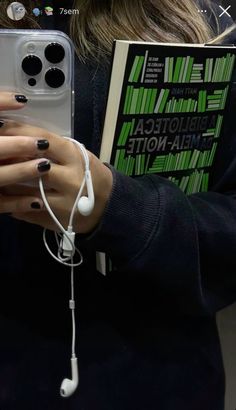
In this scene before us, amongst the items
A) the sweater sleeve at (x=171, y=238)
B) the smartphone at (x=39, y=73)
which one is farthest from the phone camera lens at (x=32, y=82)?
the sweater sleeve at (x=171, y=238)

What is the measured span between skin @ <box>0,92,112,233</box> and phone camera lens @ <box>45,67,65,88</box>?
0.13ft

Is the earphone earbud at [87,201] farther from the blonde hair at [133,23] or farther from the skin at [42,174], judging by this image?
the blonde hair at [133,23]

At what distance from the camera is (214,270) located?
0.48 m

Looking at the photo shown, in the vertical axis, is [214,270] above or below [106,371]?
above

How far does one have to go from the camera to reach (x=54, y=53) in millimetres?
382

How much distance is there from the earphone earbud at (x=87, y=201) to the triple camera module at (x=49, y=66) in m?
0.08

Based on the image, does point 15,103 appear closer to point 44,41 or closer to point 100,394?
point 44,41

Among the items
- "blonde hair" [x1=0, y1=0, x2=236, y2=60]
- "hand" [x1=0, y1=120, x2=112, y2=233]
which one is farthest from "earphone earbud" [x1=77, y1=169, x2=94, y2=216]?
"blonde hair" [x1=0, y1=0, x2=236, y2=60]

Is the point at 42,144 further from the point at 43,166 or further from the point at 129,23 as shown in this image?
the point at 129,23

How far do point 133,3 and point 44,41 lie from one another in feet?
0.54

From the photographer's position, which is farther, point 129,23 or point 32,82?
point 129,23

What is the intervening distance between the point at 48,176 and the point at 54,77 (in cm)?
9

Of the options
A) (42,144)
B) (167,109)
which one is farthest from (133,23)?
(42,144)

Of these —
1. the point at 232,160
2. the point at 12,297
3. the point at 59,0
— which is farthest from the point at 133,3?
the point at 12,297
